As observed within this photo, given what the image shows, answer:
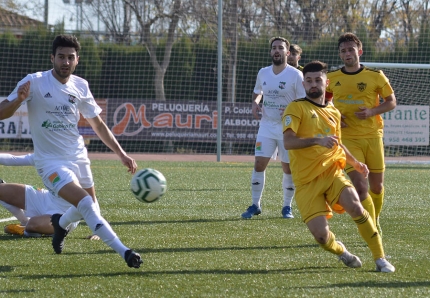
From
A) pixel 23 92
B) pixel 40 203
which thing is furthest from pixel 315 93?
pixel 40 203

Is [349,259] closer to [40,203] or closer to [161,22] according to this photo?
[40,203]

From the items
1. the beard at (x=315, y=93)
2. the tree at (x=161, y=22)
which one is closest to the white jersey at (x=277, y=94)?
the beard at (x=315, y=93)

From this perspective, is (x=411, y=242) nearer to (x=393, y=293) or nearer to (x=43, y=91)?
(x=393, y=293)

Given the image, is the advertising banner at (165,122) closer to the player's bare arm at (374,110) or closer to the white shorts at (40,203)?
the white shorts at (40,203)

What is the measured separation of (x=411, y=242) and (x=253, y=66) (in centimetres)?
1595

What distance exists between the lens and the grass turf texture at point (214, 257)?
5.02 m

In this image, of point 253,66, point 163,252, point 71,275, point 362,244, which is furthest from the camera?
point 253,66

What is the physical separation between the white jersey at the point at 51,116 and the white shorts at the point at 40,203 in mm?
1410

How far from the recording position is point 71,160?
6.26 m

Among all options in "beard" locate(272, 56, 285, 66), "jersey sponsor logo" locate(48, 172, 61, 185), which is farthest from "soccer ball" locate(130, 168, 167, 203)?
"beard" locate(272, 56, 285, 66)

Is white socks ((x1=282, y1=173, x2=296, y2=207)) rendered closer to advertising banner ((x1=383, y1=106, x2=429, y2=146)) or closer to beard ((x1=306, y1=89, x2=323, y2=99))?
beard ((x1=306, y1=89, x2=323, y2=99))

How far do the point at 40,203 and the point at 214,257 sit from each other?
2258mm

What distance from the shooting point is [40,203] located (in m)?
7.57

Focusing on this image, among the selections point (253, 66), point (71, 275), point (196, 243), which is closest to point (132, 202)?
point (196, 243)
